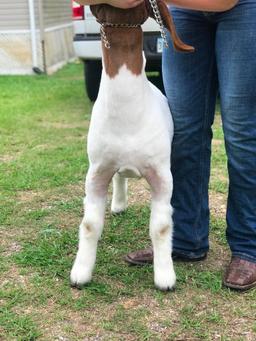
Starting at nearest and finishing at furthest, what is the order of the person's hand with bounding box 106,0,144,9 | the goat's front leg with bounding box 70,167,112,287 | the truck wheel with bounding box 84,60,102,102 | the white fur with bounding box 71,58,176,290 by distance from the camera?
the person's hand with bounding box 106,0,144,9 → the white fur with bounding box 71,58,176,290 → the goat's front leg with bounding box 70,167,112,287 → the truck wheel with bounding box 84,60,102,102

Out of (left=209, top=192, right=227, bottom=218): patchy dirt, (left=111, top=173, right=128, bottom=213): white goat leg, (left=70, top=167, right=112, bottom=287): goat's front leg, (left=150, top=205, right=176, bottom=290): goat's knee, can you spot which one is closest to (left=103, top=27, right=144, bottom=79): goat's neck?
(left=70, top=167, right=112, bottom=287): goat's front leg

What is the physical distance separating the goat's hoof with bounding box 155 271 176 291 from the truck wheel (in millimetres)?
Answer: 4617

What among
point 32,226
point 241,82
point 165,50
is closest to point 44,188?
point 32,226

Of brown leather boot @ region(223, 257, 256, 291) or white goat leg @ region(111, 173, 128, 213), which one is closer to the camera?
brown leather boot @ region(223, 257, 256, 291)

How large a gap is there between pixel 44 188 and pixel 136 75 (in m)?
2.06

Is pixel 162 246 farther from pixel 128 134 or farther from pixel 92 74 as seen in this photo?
pixel 92 74

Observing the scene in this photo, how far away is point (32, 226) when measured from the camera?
12.0 feet

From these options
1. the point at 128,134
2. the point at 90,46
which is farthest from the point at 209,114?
the point at 90,46

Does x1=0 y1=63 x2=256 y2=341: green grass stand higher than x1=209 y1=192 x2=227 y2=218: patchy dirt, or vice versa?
x1=0 y1=63 x2=256 y2=341: green grass

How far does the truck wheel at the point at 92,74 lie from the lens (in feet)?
23.6

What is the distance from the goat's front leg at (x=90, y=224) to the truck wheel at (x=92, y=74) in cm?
448

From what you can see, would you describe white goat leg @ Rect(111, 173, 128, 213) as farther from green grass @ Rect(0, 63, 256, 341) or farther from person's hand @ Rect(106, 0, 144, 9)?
person's hand @ Rect(106, 0, 144, 9)

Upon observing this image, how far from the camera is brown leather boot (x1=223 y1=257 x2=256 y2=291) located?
2.85 metres

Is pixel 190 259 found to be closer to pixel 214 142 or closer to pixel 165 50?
pixel 165 50
